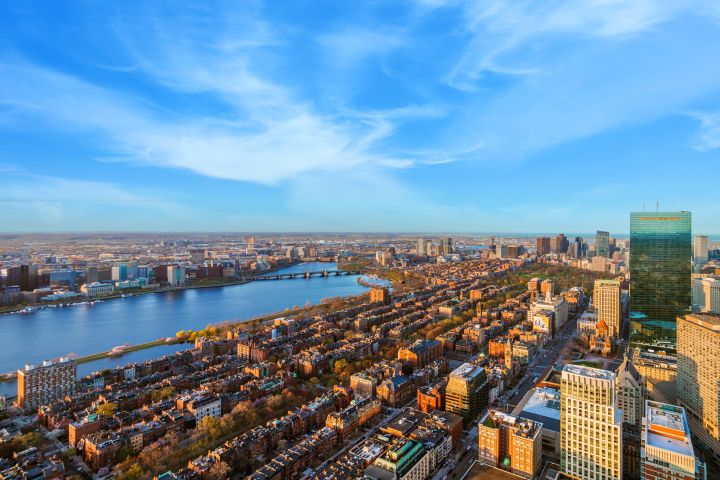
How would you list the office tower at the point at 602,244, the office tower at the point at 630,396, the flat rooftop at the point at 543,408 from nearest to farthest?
the flat rooftop at the point at 543,408, the office tower at the point at 630,396, the office tower at the point at 602,244

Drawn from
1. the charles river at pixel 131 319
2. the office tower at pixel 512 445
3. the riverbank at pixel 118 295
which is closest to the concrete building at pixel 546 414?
the office tower at pixel 512 445

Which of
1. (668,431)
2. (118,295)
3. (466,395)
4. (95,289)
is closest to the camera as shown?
(668,431)

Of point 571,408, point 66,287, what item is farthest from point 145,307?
point 571,408

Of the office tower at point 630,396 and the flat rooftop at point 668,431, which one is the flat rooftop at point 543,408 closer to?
the office tower at point 630,396

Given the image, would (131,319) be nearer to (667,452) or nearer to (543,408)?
(543,408)

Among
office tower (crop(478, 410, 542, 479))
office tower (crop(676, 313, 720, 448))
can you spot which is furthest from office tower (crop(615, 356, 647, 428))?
office tower (crop(478, 410, 542, 479))

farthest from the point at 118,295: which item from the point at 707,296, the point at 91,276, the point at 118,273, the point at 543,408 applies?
the point at 707,296
